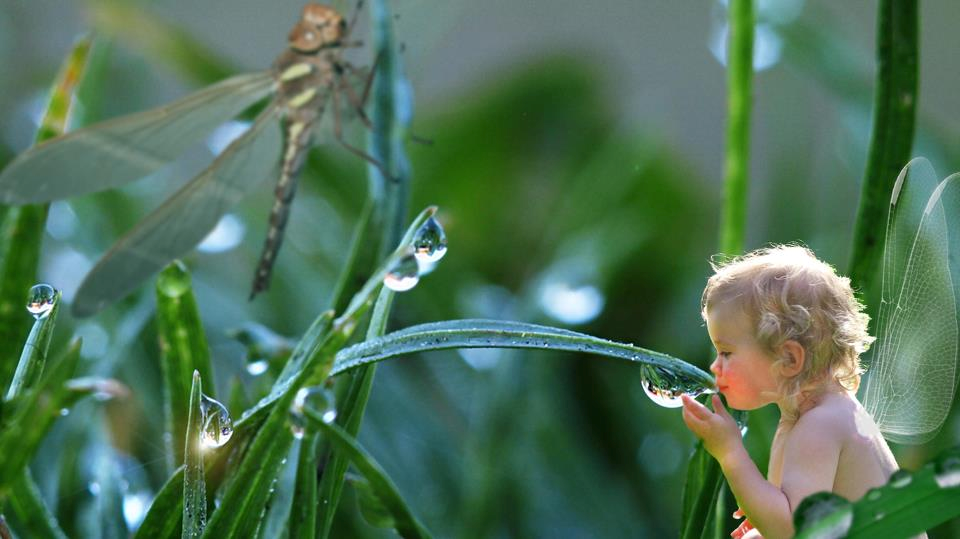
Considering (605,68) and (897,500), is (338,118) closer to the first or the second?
(897,500)

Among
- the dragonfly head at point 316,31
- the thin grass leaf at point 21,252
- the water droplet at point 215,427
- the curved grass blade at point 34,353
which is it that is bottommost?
the water droplet at point 215,427

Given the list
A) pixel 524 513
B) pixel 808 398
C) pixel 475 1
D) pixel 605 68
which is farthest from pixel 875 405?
pixel 475 1

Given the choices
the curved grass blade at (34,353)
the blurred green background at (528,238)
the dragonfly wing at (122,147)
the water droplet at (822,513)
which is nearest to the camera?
the water droplet at (822,513)

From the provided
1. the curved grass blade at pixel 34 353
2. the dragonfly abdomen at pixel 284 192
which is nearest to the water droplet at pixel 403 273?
the curved grass blade at pixel 34 353

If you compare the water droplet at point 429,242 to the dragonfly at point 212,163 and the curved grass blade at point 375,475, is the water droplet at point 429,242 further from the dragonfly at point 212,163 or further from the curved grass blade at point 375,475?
the dragonfly at point 212,163

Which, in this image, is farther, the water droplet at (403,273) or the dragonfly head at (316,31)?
the dragonfly head at (316,31)

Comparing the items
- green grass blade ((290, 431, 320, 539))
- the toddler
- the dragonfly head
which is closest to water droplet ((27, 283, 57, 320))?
green grass blade ((290, 431, 320, 539))

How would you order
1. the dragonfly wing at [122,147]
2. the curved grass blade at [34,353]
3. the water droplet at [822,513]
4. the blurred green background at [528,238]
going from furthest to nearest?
the blurred green background at [528,238] → the dragonfly wing at [122,147] → the curved grass blade at [34,353] → the water droplet at [822,513]

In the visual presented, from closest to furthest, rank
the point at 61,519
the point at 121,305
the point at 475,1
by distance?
the point at 61,519
the point at 121,305
the point at 475,1

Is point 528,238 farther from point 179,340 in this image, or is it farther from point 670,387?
point 670,387
